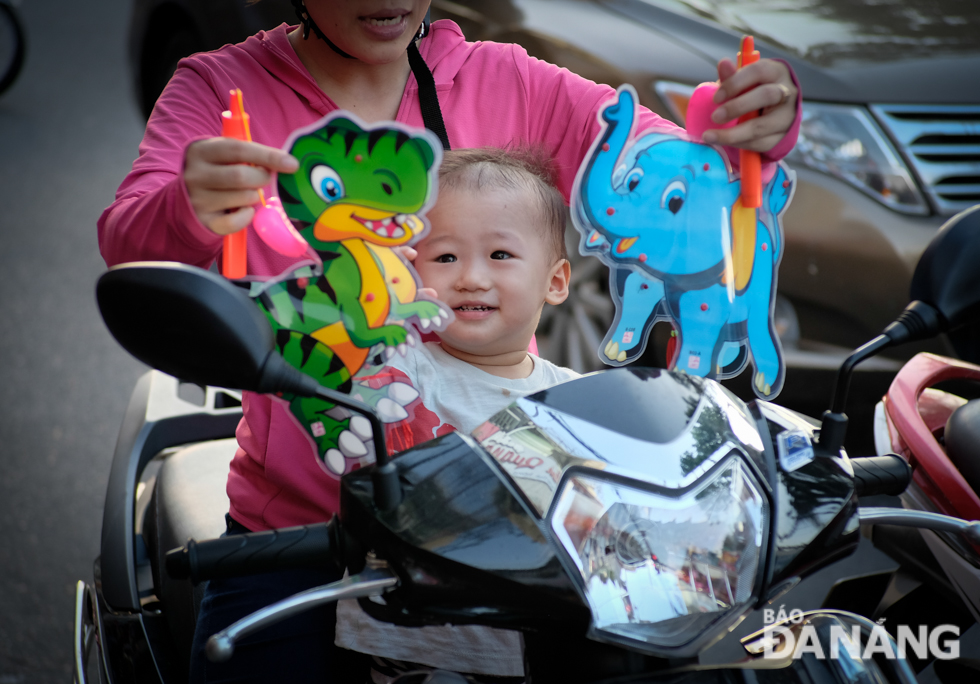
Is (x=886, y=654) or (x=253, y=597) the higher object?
(x=886, y=654)

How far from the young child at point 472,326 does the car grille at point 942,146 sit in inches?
80.3

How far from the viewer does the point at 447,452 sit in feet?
2.99

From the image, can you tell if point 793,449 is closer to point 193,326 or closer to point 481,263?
point 481,263

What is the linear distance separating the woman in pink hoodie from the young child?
4.6 inches

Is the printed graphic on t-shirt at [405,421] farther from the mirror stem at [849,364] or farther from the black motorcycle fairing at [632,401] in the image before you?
the mirror stem at [849,364]

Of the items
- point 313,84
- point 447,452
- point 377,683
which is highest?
point 313,84

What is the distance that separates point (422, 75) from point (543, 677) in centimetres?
98

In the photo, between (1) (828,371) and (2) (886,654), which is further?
(1) (828,371)

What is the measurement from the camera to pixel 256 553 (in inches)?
35.6

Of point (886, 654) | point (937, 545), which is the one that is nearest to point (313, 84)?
point (886, 654)

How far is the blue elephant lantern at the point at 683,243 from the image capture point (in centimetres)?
118

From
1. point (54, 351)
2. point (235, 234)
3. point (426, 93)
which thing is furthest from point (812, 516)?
point (54, 351)

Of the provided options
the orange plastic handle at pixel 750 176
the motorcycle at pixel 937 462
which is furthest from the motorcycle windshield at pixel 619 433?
the motorcycle at pixel 937 462

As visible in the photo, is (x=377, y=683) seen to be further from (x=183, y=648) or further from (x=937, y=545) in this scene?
(x=937, y=545)
